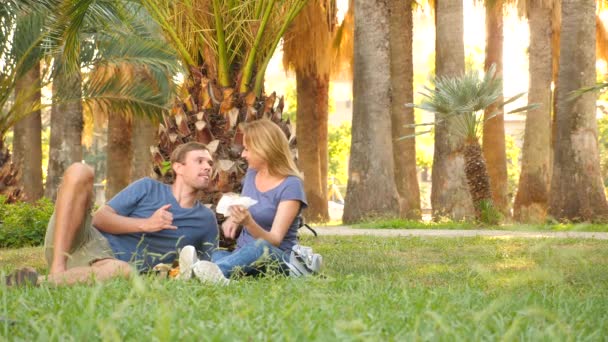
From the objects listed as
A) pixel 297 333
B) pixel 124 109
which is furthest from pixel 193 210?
pixel 124 109

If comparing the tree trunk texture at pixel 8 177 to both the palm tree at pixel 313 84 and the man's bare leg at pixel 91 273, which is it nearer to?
the palm tree at pixel 313 84

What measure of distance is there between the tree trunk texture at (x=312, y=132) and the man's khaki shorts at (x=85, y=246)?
646 inches

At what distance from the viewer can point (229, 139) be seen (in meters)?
10.3

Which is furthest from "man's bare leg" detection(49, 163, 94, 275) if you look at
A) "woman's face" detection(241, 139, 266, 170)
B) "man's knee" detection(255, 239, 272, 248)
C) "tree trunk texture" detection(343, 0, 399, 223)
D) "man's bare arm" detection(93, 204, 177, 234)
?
"tree trunk texture" detection(343, 0, 399, 223)

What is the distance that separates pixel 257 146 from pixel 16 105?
1175 centimetres

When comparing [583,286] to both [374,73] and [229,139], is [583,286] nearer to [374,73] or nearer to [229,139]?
[229,139]

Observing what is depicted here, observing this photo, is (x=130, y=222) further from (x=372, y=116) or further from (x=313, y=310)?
(x=372, y=116)

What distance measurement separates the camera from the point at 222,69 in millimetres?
10383

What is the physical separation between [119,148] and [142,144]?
1295 mm

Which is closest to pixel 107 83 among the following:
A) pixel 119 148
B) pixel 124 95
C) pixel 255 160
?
pixel 124 95

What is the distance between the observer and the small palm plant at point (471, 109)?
15281mm

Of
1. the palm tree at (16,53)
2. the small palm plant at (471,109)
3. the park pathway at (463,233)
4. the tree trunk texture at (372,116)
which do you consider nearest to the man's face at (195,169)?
the park pathway at (463,233)

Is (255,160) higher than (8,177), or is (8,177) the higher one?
(8,177)

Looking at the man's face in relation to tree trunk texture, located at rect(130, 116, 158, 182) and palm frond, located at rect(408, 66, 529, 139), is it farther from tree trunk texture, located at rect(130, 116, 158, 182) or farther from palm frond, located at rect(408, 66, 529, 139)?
tree trunk texture, located at rect(130, 116, 158, 182)
